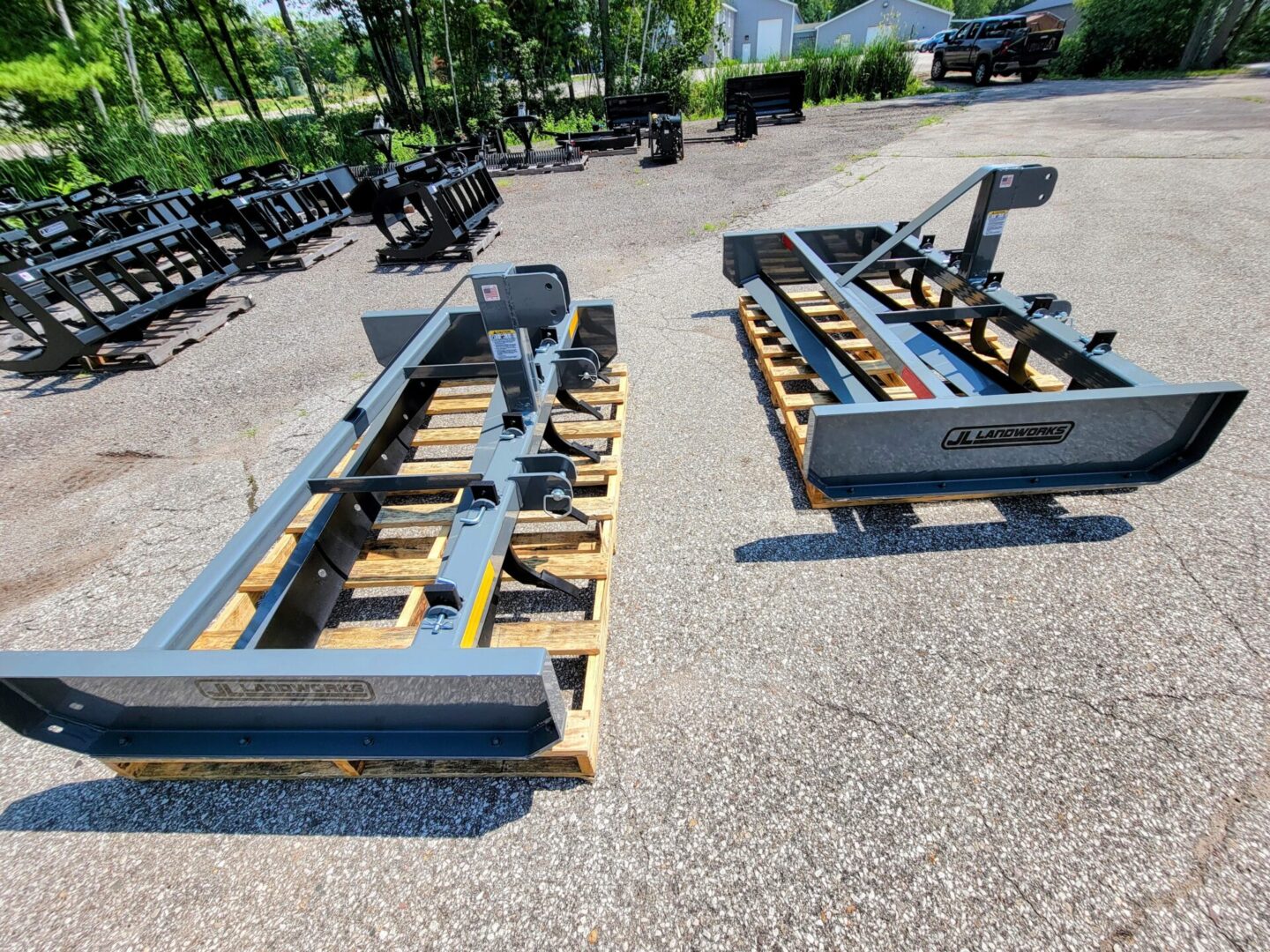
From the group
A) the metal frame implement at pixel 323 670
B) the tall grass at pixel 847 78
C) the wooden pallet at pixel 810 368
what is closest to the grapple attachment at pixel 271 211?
the wooden pallet at pixel 810 368

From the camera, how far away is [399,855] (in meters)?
1.72

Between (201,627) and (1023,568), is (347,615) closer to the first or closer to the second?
(201,627)

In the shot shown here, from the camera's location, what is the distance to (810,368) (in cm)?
372

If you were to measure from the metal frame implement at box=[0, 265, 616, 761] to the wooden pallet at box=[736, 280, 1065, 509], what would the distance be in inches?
60.2

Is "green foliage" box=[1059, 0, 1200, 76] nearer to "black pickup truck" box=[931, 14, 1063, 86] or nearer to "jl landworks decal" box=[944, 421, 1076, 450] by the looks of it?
"black pickup truck" box=[931, 14, 1063, 86]

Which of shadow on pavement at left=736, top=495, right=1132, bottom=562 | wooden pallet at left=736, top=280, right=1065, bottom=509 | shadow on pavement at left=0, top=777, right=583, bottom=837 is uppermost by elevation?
wooden pallet at left=736, top=280, right=1065, bottom=509

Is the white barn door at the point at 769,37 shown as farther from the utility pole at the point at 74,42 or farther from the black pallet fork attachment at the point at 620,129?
the utility pole at the point at 74,42

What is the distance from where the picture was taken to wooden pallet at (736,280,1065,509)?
3096 millimetres

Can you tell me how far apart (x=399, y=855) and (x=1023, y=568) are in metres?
2.73

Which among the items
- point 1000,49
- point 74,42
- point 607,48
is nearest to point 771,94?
point 607,48

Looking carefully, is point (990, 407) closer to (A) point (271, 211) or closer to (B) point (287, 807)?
(B) point (287, 807)

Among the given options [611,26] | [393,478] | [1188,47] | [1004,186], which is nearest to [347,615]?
[393,478]

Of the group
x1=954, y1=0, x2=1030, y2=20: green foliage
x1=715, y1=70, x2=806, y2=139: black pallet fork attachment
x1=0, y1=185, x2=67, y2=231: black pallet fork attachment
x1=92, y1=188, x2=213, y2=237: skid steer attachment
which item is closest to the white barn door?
x1=715, y1=70, x2=806, y2=139: black pallet fork attachment

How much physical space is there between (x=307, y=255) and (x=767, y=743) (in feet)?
29.5
